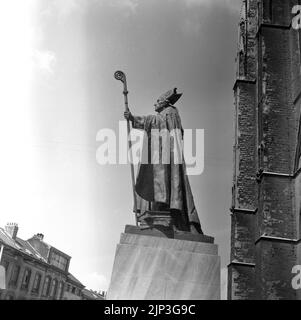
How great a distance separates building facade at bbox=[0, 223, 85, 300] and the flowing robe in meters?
11.2

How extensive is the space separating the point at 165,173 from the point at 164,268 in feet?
4.24

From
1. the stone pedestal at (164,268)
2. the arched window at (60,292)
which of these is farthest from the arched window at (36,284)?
the stone pedestal at (164,268)

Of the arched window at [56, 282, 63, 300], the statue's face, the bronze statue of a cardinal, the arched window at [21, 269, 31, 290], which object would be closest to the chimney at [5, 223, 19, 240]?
the arched window at [56, 282, 63, 300]

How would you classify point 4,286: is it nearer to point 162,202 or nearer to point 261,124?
point 261,124

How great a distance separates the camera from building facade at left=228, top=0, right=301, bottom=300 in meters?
13.1

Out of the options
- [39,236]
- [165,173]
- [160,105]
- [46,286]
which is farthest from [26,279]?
A: [165,173]

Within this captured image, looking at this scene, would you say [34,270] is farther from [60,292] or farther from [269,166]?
[269,166]

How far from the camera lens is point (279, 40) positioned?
1673cm

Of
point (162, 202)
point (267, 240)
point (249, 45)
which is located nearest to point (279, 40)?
point (249, 45)

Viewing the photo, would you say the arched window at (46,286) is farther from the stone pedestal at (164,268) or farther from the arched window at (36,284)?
the stone pedestal at (164,268)

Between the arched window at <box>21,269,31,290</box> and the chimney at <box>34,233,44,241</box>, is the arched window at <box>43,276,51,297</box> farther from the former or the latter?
the chimney at <box>34,233,44,241</box>

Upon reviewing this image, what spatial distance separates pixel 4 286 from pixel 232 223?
9.40m

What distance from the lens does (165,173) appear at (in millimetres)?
5531
